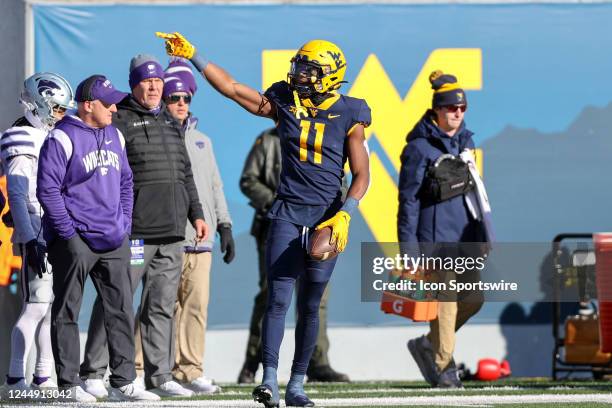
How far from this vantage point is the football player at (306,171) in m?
8.34

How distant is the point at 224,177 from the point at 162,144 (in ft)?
8.32

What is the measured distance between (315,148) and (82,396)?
2.13 m

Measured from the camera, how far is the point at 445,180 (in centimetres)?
1077

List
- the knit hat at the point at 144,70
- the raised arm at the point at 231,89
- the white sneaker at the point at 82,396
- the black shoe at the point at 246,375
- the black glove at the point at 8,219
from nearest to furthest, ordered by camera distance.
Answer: the raised arm at the point at 231,89 < the white sneaker at the point at 82,396 < the black glove at the point at 8,219 < the knit hat at the point at 144,70 < the black shoe at the point at 246,375

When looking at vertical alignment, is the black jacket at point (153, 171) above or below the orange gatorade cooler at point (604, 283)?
above

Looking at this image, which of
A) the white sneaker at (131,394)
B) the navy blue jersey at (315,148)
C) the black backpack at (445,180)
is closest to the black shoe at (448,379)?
the black backpack at (445,180)

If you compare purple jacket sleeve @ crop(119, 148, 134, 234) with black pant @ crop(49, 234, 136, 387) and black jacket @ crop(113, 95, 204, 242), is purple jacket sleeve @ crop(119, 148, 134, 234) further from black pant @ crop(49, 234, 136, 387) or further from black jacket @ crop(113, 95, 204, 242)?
black jacket @ crop(113, 95, 204, 242)

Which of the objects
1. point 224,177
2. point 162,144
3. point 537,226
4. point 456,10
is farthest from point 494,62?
point 162,144

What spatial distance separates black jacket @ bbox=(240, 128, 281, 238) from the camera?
1230cm

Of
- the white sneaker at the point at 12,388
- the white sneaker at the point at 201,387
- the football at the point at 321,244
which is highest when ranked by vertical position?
the football at the point at 321,244

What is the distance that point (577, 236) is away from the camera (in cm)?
1255

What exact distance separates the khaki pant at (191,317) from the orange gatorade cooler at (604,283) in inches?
108

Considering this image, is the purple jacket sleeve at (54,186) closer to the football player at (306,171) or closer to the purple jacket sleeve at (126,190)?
the purple jacket sleeve at (126,190)

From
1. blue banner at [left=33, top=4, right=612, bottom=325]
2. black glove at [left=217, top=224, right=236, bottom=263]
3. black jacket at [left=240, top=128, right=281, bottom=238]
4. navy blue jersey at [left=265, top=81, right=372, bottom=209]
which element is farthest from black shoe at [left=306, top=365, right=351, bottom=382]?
navy blue jersey at [left=265, top=81, right=372, bottom=209]
